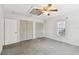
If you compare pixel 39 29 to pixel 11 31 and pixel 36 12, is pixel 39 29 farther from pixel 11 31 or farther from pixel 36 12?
pixel 11 31

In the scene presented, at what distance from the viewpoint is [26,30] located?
1.77 m

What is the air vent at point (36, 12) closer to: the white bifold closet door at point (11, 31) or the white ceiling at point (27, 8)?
the white ceiling at point (27, 8)

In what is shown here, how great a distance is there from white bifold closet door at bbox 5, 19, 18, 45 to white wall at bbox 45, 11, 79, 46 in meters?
0.58

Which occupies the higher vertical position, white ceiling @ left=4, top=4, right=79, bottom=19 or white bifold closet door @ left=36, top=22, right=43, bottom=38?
white ceiling @ left=4, top=4, right=79, bottom=19

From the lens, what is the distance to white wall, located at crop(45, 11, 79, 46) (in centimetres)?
158

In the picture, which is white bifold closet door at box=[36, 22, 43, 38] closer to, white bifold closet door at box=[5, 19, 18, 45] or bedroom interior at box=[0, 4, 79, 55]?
bedroom interior at box=[0, 4, 79, 55]

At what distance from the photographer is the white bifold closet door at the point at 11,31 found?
1.61 m

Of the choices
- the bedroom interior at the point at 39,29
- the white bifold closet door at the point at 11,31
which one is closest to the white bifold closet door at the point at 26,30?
the bedroom interior at the point at 39,29

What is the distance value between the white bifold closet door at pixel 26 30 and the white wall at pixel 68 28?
1.00 feet

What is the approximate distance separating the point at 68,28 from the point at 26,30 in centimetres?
78

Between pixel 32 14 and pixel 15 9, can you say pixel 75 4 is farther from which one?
pixel 15 9

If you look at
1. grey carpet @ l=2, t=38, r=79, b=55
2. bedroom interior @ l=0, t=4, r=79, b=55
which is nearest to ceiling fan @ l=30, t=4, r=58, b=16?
bedroom interior @ l=0, t=4, r=79, b=55
